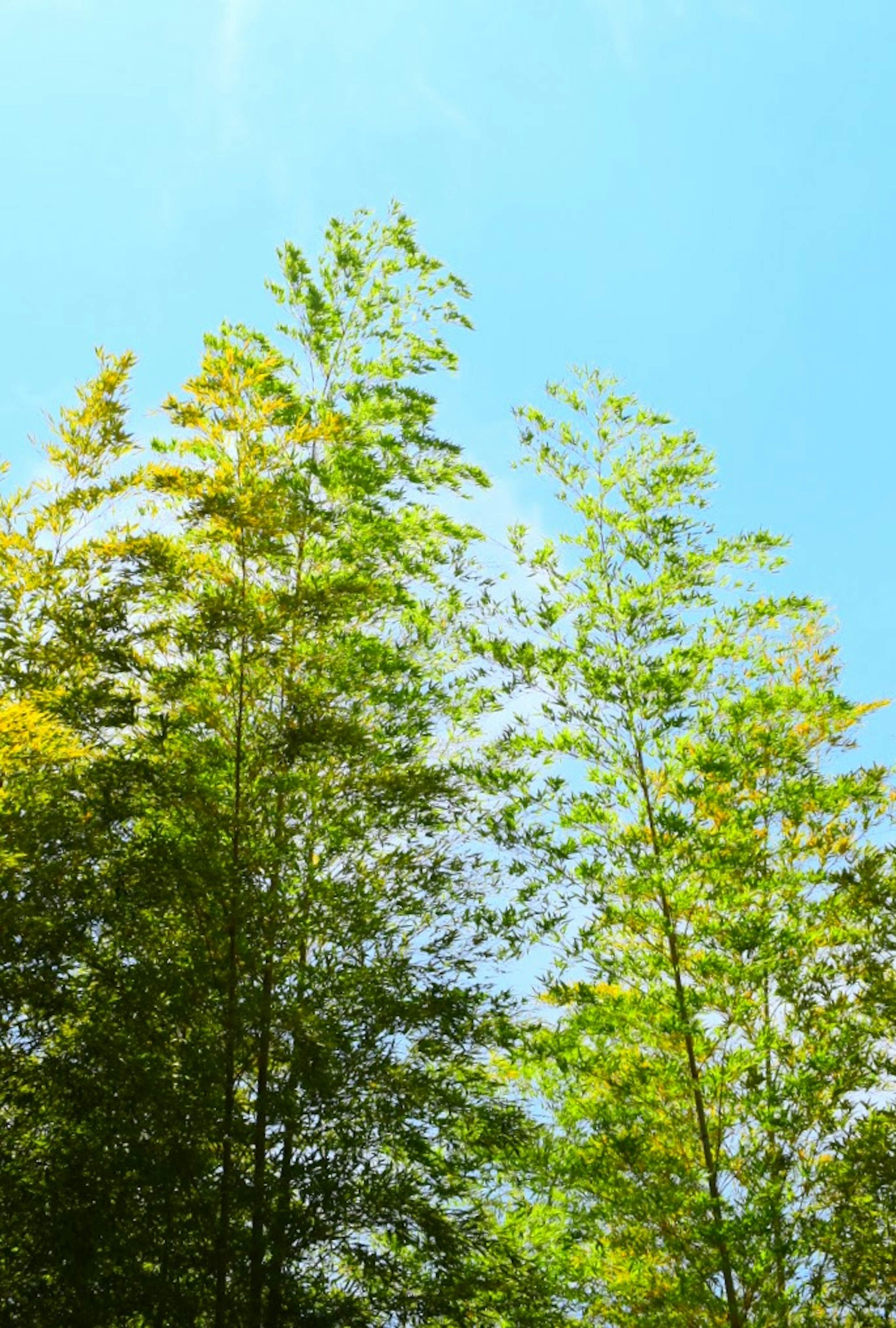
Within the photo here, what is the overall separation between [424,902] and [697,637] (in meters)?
2.36

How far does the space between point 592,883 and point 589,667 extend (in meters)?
1.25

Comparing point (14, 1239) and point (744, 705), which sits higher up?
point (744, 705)

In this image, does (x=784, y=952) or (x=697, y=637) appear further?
(x=697, y=637)

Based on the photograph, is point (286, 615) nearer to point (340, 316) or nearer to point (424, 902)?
point (424, 902)

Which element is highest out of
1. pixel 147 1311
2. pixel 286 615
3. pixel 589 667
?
pixel 589 667

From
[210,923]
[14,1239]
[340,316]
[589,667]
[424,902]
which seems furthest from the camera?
[340,316]

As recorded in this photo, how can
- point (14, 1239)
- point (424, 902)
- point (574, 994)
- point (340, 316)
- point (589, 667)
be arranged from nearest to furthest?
point (14, 1239)
point (424, 902)
point (574, 994)
point (589, 667)
point (340, 316)

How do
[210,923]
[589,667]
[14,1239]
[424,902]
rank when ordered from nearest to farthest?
1. [14,1239]
2. [210,923]
3. [424,902]
4. [589,667]

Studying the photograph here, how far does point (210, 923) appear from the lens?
4840 mm

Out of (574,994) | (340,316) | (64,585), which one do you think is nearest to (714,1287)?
(574,994)

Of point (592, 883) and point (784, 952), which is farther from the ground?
point (592, 883)

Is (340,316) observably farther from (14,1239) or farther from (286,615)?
(14,1239)

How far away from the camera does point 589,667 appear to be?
21.9 ft

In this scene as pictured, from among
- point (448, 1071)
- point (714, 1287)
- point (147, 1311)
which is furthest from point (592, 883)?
point (147, 1311)
